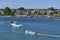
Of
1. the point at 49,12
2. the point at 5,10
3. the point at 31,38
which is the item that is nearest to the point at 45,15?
the point at 49,12

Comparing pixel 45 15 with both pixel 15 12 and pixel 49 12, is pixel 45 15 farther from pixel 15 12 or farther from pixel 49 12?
pixel 15 12

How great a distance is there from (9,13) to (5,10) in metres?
2.97

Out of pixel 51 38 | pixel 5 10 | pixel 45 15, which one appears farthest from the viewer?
pixel 45 15

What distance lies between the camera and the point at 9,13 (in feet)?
434

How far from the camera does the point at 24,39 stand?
3456cm

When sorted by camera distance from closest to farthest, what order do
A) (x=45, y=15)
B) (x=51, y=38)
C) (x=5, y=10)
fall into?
(x=51, y=38), (x=5, y=10), (x=45, y=15)

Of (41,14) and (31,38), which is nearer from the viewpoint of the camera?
(31,38)

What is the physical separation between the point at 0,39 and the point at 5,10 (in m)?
96.5

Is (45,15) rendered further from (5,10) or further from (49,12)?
(5,10)

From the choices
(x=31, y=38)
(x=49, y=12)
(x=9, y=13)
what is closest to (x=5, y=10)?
(x=9, y=13)

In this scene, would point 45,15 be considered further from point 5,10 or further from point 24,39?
point 24,39

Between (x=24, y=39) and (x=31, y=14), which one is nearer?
(x=24, y=39)

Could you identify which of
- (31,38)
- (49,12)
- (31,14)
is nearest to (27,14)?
(31,14)

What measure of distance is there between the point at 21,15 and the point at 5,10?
1481cm
